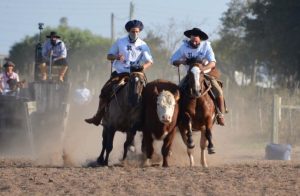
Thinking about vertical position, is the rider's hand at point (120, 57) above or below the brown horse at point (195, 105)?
above

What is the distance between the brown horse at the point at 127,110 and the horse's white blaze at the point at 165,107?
50 cm

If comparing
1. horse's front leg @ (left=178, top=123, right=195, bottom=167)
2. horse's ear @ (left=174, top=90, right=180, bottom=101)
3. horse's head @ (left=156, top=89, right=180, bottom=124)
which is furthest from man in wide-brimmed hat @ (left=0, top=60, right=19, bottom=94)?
horse's head @ (left=156, top=89, right=180, bottom=124)

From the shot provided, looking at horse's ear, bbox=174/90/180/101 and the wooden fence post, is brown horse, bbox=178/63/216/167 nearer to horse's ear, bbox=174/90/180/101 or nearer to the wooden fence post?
horse's ear, bbox=174/90/180/101

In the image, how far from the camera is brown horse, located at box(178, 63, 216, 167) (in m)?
16.2

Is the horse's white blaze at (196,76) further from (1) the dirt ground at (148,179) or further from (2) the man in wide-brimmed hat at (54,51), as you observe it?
(2) the man in wide-brimmed hat at (54,51)

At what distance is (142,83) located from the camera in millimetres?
16203

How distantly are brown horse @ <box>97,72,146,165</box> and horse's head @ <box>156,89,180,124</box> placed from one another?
0.50m

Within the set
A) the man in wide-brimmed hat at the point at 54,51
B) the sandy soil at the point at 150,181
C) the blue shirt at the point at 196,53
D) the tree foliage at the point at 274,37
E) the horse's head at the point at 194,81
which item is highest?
the tree foliage at the point at 274,37

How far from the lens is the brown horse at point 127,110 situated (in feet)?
52.6

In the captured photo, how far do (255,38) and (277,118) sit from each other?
19273 mm

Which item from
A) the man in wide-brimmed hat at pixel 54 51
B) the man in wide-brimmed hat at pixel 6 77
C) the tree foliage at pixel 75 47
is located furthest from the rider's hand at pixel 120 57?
the tree foliage at pixel 75 47

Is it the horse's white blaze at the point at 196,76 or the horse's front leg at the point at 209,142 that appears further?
the horse's front leg at the point at 209,142

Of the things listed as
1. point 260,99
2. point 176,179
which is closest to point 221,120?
point 176,179

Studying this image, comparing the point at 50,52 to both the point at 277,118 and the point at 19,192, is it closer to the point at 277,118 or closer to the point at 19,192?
the point at 277,118
